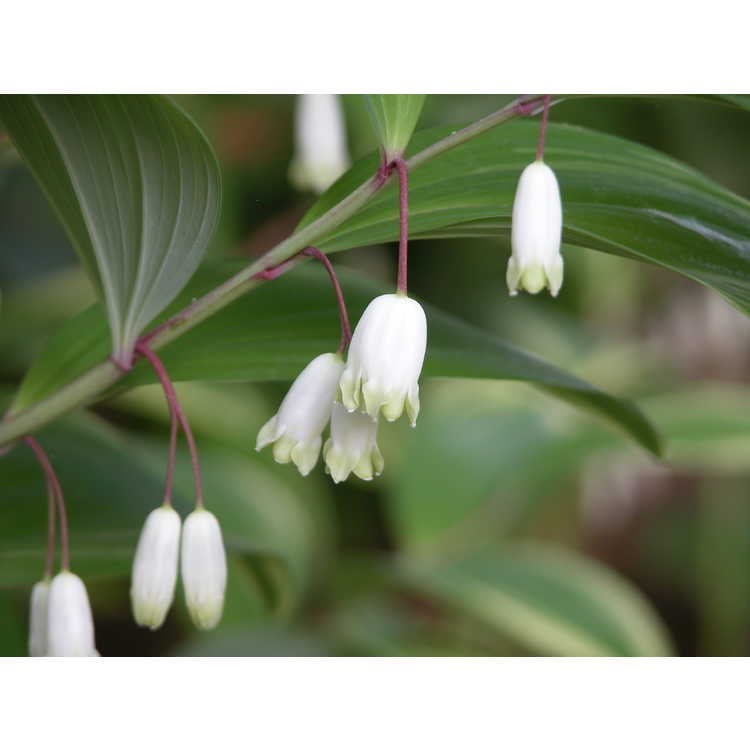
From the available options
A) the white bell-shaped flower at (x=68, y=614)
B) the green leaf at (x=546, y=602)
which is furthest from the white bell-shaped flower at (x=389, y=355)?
the green leaf at (x=546, y=602)

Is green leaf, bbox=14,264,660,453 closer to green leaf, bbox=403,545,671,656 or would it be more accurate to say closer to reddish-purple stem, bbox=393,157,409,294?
reddish-purple stem, bbox=393,157,409,294

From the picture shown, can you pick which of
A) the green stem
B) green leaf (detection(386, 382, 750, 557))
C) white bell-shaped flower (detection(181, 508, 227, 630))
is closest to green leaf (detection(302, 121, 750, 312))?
the green stem

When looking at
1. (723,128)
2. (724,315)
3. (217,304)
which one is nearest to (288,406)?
(217,304)

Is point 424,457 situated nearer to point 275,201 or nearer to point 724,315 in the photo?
point 275,201

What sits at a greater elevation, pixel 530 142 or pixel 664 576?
pixel 664 576
